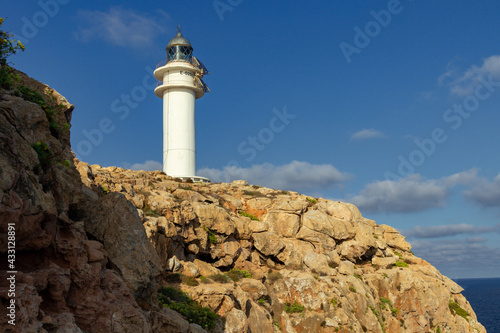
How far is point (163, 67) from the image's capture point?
46219 millimetres

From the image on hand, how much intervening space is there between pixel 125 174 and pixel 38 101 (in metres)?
20.8

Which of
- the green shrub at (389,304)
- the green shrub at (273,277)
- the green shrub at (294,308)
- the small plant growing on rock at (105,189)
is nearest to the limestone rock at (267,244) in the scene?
the green shrub at (273,277)

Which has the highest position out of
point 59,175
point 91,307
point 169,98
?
point 169,98

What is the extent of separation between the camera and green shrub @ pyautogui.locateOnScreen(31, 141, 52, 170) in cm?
1274

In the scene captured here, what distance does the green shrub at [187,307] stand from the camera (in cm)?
1900

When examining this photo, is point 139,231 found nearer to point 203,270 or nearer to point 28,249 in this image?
point 28,249

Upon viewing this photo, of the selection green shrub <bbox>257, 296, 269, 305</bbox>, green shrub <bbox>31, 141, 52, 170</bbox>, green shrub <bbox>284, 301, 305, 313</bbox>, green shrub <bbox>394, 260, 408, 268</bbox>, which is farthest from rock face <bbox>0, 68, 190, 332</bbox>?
green shrub <bbox>394, 260, 408, 268</bbox>

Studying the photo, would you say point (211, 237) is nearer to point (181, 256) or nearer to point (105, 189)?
point (181, 256)

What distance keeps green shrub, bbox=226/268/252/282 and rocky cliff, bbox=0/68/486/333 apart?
78 millimetres

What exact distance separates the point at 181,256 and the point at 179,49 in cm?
2980

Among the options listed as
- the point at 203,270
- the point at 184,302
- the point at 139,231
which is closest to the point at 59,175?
the point at 139,231

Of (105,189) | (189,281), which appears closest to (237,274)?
(189,281)

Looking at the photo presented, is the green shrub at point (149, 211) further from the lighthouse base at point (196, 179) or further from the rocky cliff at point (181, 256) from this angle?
the lighthouse base at point (196, 179)

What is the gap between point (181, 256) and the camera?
25.1 m
